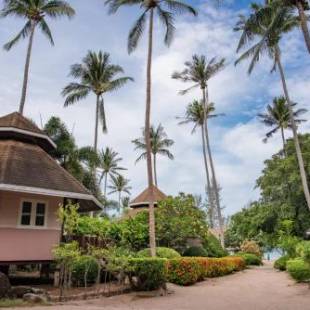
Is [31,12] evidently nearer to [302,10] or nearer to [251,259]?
[302,10]

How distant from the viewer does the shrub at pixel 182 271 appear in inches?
696

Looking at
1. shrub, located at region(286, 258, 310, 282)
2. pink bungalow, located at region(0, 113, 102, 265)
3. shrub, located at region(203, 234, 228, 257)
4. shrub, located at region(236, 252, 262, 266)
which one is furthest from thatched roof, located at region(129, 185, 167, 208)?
pink bungalow, located at region(0, 113, 102, 265)

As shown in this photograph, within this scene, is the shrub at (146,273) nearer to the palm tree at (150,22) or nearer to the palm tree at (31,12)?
the palm tree at (150,22)

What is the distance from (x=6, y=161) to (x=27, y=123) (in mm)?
3104

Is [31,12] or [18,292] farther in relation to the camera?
[31,12]

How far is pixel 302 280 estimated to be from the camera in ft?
60.2

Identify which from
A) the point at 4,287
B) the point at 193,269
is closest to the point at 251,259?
the point at 193,269

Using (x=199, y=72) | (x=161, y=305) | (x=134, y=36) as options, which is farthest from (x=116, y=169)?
(x=161, y=305)

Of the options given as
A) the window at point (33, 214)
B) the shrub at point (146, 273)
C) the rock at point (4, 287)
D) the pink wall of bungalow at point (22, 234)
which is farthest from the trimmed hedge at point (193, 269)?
the rock at point (4, 287)

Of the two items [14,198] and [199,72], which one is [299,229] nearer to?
[199,72]

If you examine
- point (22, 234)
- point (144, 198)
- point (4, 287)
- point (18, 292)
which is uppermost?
point (144, 198)

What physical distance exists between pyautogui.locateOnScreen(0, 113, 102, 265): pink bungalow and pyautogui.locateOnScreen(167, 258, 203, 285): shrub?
521cm

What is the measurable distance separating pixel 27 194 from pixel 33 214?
0.85 metres

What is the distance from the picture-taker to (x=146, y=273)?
47.0ft
